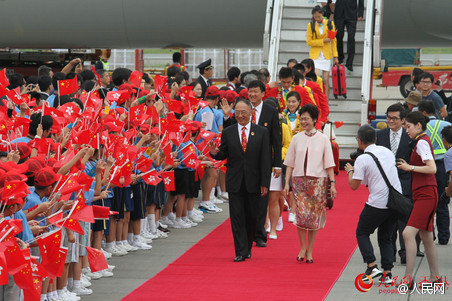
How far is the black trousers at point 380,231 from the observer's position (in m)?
7.10

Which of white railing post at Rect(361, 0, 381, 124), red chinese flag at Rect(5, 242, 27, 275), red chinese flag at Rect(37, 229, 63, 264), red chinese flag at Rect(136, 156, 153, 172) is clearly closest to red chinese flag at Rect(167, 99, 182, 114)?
red chinese flag at Rect(136, 156, 153, 172)

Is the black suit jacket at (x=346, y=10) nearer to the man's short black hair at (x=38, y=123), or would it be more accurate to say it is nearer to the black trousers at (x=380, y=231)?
the black trousers at (x=380, y=231)

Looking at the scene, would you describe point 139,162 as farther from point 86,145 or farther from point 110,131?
point 86,145

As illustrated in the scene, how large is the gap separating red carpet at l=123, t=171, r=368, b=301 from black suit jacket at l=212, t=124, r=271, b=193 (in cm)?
78

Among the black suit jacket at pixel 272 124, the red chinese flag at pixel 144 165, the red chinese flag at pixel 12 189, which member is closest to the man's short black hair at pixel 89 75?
the black suit jacket at pixel 272 124

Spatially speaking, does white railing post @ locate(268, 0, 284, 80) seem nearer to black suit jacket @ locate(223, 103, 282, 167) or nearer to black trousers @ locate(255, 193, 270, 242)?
A: black suit jacket @ locate(223, 103, 282, 167)

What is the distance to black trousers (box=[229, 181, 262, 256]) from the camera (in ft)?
26.8

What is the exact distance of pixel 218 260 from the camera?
8.23m

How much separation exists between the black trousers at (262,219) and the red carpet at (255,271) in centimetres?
16

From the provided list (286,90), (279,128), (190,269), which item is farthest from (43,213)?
(286,90)

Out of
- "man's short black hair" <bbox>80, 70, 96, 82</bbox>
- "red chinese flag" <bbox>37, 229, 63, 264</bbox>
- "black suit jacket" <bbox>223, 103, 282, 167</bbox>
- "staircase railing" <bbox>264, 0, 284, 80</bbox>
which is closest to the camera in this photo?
"red chinese flag" <bbox>37, 229, 63, 264</bbox>

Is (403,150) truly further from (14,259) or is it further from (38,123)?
(14,259)

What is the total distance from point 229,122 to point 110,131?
4088 mm

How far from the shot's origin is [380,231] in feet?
23.7
